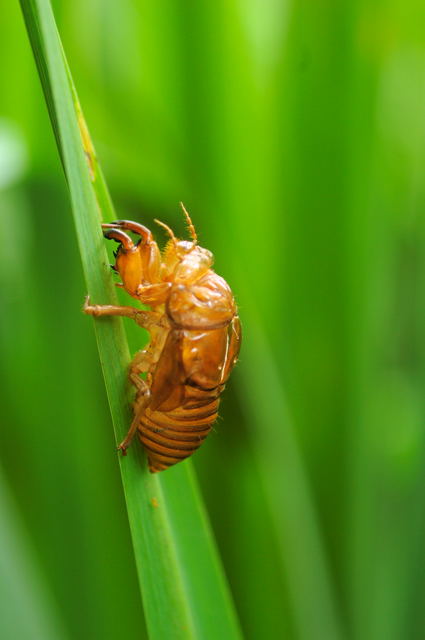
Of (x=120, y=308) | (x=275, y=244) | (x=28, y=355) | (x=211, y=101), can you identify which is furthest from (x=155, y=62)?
(x=120, y=308)

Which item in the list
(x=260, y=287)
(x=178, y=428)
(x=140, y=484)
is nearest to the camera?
(x=140, y=484)

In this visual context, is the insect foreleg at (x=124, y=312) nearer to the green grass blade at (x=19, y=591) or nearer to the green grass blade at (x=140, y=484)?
the green grass blade at (x=140, y=484)

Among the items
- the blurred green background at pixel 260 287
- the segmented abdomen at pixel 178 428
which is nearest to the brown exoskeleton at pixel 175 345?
the segmented abdomen at pixel 178 428

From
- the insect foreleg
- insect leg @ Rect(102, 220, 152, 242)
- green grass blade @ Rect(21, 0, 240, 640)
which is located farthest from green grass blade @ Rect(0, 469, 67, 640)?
insect leg @ Rect(102, 220, 152, 242)

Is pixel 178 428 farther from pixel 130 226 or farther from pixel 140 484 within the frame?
pixel 130 226

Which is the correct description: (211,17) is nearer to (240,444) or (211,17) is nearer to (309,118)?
(309,118)

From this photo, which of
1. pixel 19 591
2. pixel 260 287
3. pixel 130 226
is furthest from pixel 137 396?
pixel 260 287

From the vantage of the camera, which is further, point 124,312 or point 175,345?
point 175,345
